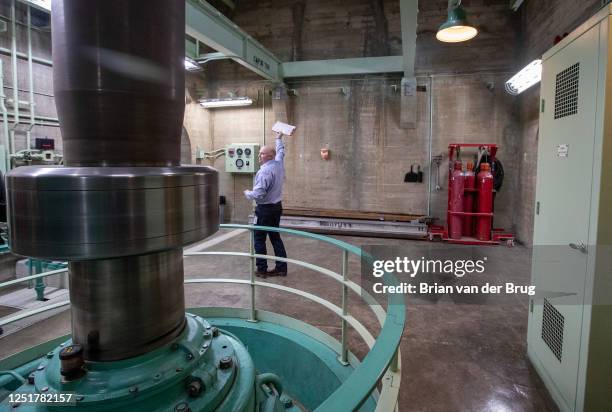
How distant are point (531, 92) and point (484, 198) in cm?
192

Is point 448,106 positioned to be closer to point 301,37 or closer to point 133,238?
point 301,37

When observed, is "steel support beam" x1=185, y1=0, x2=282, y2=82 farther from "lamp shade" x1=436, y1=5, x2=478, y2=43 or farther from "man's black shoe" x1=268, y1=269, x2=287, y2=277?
"man's black shoe" x1=268, y1=269, x2=287, y2=277

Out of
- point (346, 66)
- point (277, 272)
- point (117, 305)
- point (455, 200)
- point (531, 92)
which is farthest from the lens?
point (346, 66)

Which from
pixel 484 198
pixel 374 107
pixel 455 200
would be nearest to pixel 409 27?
pixel 374 107

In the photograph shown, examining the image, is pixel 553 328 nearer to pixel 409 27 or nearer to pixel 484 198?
pixel 409 27

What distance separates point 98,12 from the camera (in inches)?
35.4

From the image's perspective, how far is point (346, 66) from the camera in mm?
6750

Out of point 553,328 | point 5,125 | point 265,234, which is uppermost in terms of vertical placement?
point 5,125

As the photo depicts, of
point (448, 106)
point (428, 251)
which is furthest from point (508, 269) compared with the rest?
point (448, 106)

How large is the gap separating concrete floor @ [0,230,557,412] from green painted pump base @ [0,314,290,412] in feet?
5.12

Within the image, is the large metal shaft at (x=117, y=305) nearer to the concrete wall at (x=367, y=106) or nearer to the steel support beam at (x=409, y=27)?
the steel support beam at (x=409, y=27)

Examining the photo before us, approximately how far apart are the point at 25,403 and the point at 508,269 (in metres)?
5.24

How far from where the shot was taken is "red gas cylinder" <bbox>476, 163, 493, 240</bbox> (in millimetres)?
5934

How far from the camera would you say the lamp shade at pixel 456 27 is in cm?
386
